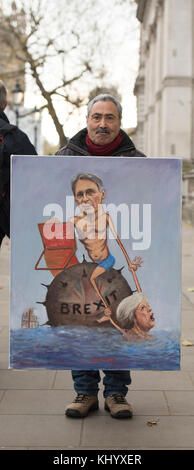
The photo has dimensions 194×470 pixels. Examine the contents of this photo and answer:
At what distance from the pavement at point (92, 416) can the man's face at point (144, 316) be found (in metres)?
0.60

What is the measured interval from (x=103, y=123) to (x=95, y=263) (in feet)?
2.73

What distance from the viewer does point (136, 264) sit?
3715 mm

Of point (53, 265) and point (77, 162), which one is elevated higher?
point (77, 162)

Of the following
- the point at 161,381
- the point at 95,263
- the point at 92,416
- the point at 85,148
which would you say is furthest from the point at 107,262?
the point at 161,381

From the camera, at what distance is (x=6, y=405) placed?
4.27 m

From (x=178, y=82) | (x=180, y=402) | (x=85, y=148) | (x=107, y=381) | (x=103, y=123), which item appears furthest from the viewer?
(x=178, y=82)

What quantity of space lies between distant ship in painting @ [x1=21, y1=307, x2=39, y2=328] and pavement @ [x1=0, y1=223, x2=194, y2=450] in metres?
0.59

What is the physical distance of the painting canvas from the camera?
3.68 metres

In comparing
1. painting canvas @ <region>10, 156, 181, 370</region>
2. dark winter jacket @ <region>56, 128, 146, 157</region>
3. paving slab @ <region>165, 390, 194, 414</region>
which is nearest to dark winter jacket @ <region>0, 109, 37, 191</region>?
dark winter jacket @ <region>56, 128, 146, 157</region>

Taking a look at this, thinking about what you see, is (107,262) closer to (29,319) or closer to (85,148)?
(29,319)

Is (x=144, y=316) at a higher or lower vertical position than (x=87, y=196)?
lower
